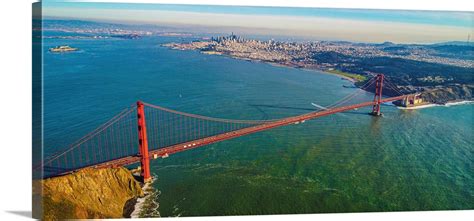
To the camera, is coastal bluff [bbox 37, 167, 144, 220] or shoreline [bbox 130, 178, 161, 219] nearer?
coastal bluff [bbox 37, 167, 144, 220]

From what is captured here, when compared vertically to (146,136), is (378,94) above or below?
above

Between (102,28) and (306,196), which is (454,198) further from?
(102,28)

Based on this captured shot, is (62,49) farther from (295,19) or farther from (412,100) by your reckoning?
(412,100)

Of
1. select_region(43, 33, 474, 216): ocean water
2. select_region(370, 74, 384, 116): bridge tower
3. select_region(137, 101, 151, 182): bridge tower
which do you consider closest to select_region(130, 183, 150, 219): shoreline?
select_region(43, 33, 474, 216): ocean water

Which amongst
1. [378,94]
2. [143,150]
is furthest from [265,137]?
[378,94]

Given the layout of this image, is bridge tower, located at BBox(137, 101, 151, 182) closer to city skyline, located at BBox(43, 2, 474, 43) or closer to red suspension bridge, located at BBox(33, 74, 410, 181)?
red suspension bridge, located at BBox(33, 74, 410, 181)

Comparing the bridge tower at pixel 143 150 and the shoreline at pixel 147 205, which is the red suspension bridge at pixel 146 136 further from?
the shoreline at pixel 147 205
